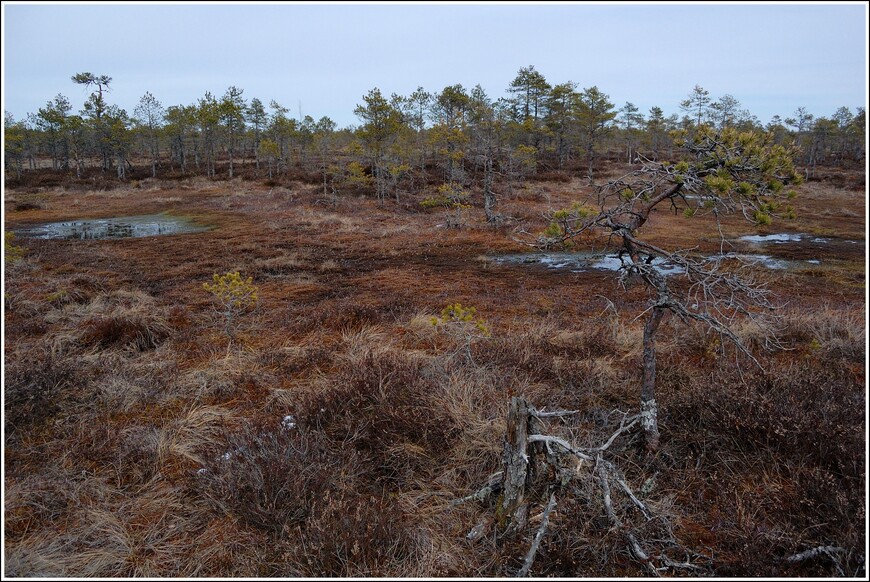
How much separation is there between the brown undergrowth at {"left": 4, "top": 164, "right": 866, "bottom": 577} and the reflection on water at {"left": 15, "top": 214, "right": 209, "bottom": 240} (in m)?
10.3

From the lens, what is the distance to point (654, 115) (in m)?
52.2

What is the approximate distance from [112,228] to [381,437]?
20496 millimetres

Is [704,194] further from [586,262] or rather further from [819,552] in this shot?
[586,262]

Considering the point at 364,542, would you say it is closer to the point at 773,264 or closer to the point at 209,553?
the point at 209,553

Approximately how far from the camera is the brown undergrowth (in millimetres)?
2779

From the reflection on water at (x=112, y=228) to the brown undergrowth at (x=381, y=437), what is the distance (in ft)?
33.7

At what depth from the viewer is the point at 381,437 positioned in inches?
155

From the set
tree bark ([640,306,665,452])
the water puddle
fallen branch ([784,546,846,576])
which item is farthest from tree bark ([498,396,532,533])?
the water puddle

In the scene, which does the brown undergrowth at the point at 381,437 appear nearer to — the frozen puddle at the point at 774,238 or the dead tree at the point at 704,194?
the dead tree at the point at 704,194

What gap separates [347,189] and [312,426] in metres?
28.3

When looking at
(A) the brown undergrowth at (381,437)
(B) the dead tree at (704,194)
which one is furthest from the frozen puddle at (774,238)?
(B) the dead tree at (704,194)

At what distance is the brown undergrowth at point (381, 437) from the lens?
2.78m

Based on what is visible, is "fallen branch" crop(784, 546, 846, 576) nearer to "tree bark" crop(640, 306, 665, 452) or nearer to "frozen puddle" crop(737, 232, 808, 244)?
"tree bark" crop(640, 306, 665, 452)

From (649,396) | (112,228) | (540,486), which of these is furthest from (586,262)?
(112,228)
